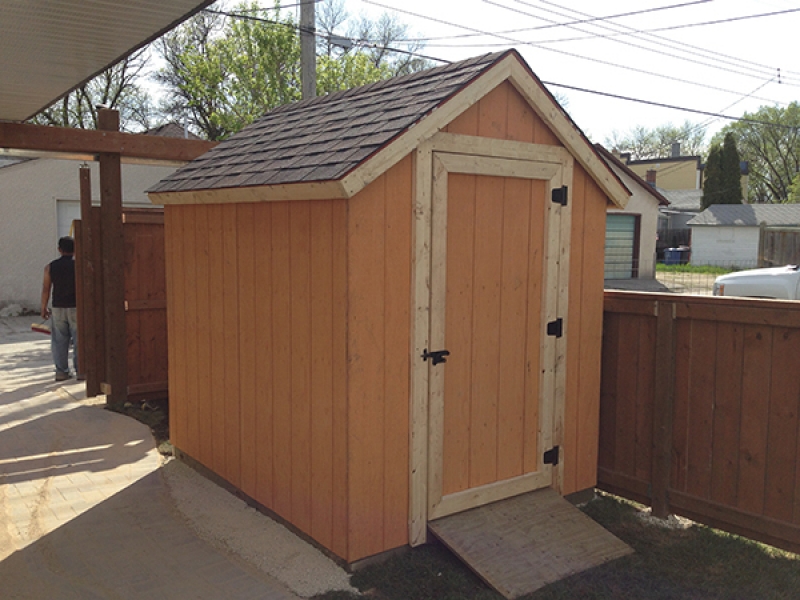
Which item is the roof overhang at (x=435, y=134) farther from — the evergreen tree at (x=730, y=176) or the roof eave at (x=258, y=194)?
the evergreen tree at (x=730, y=176)

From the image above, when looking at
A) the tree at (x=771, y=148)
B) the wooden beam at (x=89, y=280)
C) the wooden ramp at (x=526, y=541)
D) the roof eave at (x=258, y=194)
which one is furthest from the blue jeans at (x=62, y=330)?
the tree at (x=771, y=148)

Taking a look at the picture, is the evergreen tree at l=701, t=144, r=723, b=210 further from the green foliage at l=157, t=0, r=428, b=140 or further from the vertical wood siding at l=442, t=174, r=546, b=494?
the vertical wood siding at l=442, t=174, r=546, b=494

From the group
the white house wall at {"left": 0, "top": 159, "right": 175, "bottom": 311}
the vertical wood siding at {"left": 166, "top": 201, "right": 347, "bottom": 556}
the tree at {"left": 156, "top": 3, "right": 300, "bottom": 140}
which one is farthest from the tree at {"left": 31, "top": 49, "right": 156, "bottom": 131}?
the vertical wood siding at {"left": 166, "top": 201, "right": 347, "bottom": 556}

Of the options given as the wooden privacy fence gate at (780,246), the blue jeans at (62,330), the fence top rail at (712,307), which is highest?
the wooden privacy fence gate at (780,246)

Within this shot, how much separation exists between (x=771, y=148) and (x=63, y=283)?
174ft

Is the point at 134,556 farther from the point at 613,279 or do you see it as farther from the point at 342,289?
the point at 613,279

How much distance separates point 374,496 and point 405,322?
3.17 ft

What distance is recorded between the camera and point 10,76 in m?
5.16

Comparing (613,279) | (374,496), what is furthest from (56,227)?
(613,279)

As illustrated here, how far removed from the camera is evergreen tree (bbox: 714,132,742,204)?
36812mm

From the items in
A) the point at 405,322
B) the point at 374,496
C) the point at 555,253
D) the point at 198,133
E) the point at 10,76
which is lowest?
the point at 374,496

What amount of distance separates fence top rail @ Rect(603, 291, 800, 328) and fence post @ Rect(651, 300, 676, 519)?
6cm

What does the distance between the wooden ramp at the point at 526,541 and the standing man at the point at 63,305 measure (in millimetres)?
5723

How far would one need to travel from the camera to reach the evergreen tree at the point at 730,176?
3681 centimetres
